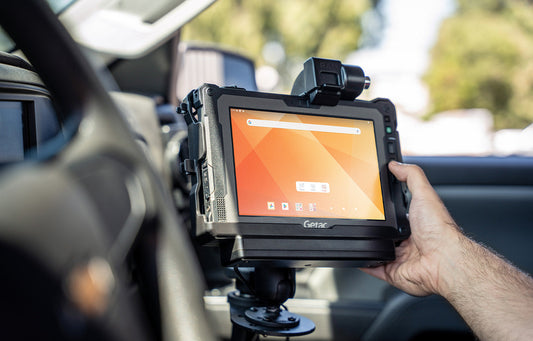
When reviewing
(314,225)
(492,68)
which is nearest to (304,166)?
(314,225)

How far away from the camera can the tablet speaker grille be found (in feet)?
4.41

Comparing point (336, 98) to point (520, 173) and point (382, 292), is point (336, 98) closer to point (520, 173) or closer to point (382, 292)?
point (382, 292)

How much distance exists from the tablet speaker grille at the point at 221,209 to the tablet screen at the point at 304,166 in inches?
2.1

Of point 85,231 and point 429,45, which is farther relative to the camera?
point 429,45

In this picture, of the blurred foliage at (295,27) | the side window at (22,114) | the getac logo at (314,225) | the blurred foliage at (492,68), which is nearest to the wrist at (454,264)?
the getac logo at (314,225)

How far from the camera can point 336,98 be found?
5.19ft

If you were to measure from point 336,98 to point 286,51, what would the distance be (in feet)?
51.5

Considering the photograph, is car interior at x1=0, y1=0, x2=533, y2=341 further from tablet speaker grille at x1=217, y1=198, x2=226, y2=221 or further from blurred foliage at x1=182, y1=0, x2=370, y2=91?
blurred foliage at x1=182, y1=0, x2=370, y2=91

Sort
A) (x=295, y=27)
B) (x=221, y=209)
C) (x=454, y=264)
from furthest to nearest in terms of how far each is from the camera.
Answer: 1. (x=295, y=27)
2. (x=454, y=264)
3. (x=221, y=209)

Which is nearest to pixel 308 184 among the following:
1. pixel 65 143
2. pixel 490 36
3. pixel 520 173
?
pixel 65 143

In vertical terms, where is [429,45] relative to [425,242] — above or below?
above

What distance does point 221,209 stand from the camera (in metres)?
1.35

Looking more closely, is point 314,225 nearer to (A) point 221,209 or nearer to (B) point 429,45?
(A) point 221,209

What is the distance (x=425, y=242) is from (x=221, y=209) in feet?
2.33
